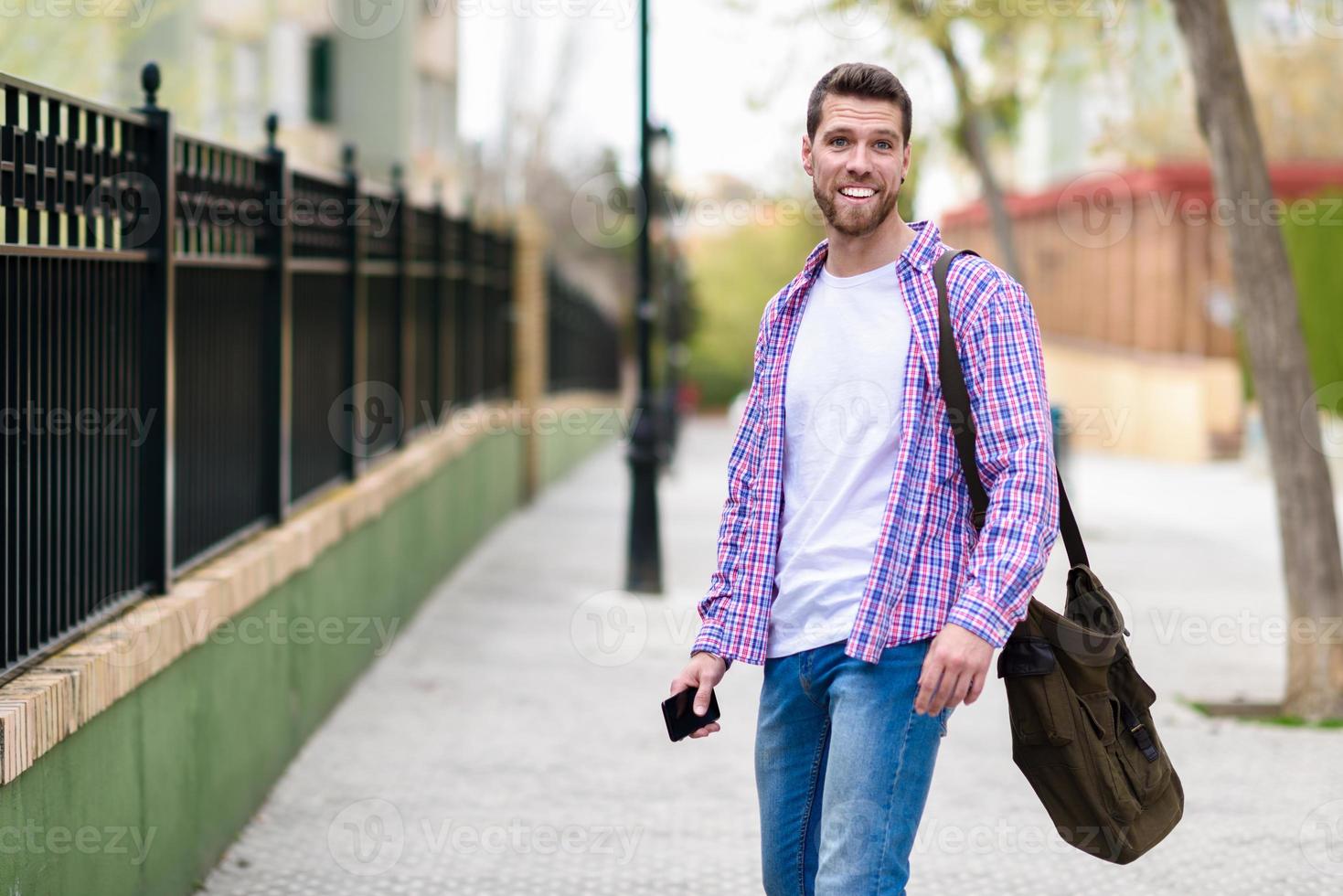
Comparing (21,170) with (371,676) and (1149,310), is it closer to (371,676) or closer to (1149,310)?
(371,676)

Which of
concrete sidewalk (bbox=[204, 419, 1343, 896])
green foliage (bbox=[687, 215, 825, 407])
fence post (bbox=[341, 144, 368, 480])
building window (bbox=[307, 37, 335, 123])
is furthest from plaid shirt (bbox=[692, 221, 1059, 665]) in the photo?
green foliage (bbox=[687, 215, 825, 407])

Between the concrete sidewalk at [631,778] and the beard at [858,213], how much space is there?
282 centimetres

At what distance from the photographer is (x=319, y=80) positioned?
113ft

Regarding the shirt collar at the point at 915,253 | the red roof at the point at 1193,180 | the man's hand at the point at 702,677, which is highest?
the red roof at the point at 1193,180

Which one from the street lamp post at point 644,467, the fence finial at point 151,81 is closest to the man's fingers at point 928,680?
the fence finial at point 151,81

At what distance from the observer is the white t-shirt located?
357 centimetres

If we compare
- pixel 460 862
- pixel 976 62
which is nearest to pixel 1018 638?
pixel 460 862

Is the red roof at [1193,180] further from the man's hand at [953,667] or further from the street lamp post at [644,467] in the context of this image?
the man's hand at [953,667]

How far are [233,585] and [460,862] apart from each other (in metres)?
1.20

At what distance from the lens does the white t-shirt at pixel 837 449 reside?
11.7 feet

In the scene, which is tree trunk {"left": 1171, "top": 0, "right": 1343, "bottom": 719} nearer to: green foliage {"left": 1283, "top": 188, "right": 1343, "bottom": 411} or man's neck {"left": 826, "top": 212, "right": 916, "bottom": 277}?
man's neck {"left": 826, "top": 212, "right": 916, "bottom": 277}

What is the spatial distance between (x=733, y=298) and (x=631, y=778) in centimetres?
6486

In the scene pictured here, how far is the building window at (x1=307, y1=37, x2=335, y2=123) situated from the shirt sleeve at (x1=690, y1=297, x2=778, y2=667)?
104 feet

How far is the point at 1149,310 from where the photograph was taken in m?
34.0
